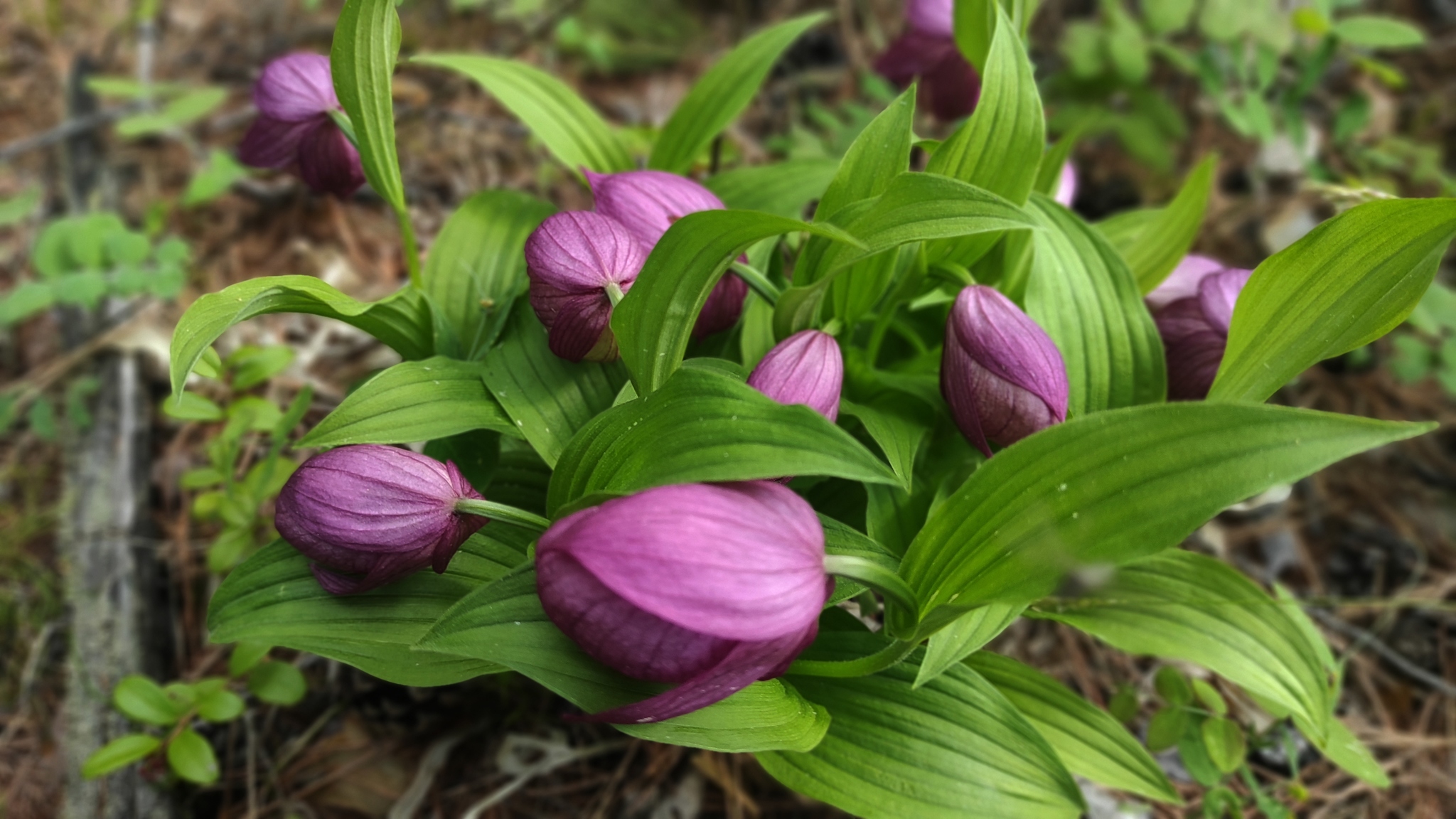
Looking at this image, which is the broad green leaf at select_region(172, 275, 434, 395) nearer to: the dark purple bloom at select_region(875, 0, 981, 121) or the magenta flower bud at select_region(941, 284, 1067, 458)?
the magenta flower bud at select_region(941, 284, 1067, 458)

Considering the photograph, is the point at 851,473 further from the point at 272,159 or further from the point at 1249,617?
the point at 272,159

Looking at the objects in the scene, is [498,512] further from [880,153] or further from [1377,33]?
[1377,33]

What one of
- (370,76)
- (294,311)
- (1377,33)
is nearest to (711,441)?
(294,311)

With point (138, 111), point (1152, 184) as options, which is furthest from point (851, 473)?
point (138, 111)

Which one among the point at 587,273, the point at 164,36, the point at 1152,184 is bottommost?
the point at 1152,184

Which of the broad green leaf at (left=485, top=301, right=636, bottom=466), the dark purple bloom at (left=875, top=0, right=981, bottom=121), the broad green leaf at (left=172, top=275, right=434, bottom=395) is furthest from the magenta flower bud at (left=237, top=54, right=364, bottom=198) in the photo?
the dark purple bloom at (left=875, top=0, right=981, bottom=121)

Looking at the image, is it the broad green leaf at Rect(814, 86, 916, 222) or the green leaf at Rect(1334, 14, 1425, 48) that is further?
the green leaf at Rect(1334, 14, 1425, 48)
